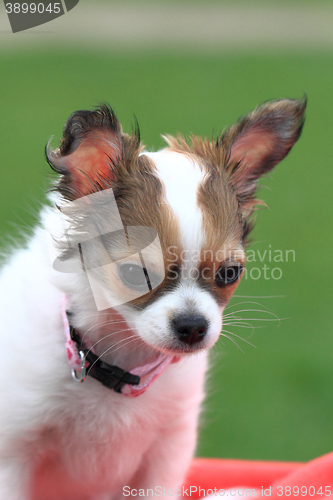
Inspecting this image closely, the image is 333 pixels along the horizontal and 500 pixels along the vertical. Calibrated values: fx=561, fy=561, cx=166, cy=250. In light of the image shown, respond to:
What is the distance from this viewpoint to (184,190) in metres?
1.98

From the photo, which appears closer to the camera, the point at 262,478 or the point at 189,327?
the point at 189,327

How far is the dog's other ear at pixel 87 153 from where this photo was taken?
1895mm

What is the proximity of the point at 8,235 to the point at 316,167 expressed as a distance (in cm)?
625

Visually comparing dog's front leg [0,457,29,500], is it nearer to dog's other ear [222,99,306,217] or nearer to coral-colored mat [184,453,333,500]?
coral-colored mat [184,453,333,500]

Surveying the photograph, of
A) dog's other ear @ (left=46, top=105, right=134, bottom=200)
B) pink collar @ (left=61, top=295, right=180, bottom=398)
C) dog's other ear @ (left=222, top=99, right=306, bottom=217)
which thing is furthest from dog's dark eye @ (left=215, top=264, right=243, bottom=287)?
dog's other ear @ (left=46, top=105, right=134, bottom=200)

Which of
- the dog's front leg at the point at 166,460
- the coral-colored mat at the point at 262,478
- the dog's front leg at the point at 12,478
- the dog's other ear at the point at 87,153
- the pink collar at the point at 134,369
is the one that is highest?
the dog's other ear at the point at 87,153

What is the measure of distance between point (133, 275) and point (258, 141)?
78 cm

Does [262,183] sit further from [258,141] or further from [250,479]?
[250,479]

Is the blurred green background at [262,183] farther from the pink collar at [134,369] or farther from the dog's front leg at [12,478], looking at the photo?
the dog's front leg at [12,478]

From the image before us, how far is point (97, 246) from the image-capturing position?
1.99 metres

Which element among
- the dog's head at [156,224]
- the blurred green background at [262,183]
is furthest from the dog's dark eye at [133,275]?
the blurred green background at [262,183]

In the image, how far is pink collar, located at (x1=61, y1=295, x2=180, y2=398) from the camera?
2098 mm

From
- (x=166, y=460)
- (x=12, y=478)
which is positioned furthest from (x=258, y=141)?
(x=12, y=478)

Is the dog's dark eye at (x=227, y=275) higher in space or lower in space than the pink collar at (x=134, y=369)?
higher
